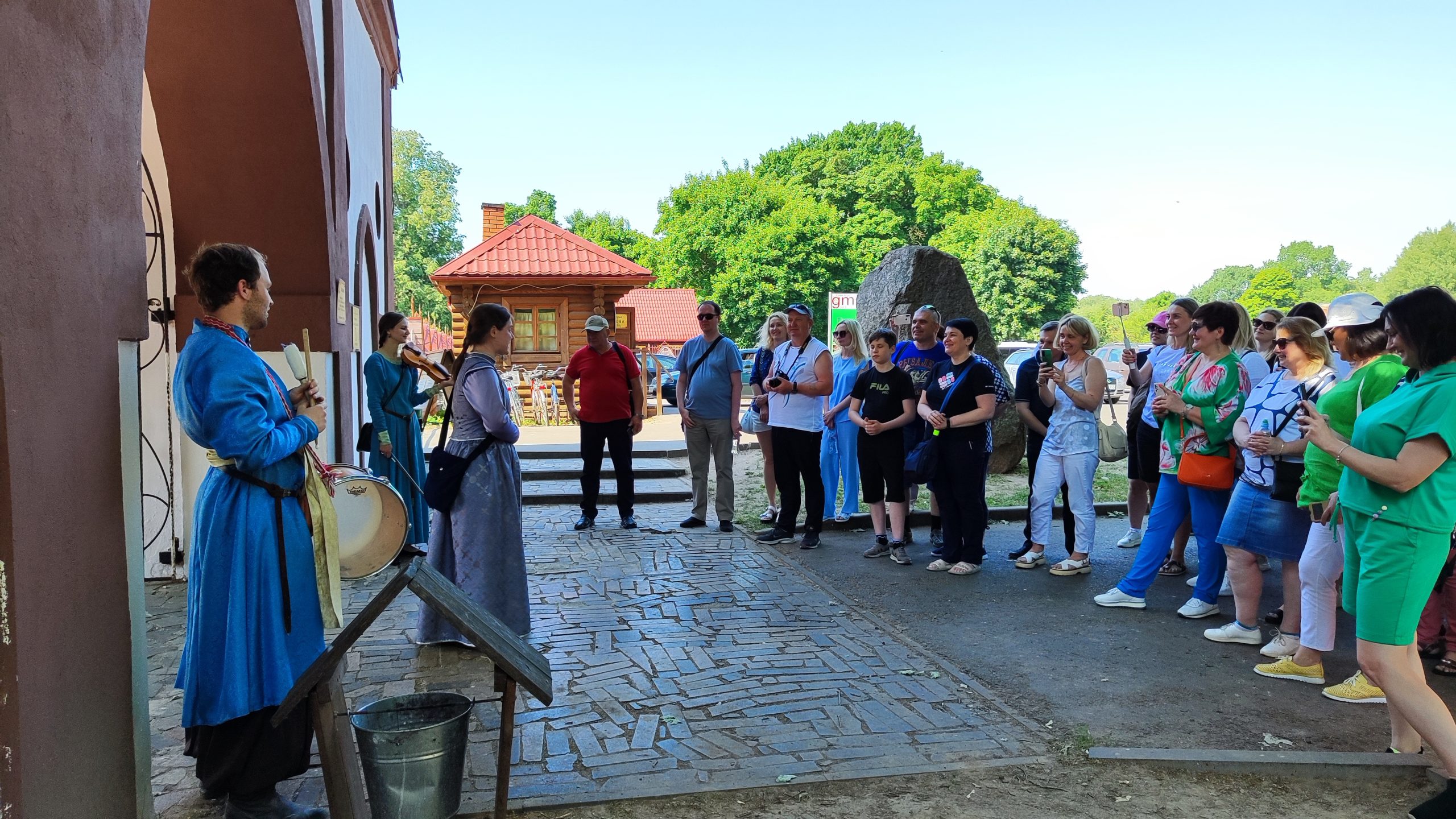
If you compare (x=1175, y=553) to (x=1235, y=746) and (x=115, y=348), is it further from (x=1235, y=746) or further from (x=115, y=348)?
(x=115, y=348)

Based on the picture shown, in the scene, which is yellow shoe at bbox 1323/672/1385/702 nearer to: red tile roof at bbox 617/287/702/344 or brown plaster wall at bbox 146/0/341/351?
brown plaster wall at bbox 146/0/341/351

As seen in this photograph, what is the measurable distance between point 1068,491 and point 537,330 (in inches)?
677

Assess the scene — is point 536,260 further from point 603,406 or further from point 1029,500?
point 1029,500

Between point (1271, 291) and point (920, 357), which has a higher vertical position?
point (1271, 291)

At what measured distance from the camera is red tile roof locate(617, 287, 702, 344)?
4819cm

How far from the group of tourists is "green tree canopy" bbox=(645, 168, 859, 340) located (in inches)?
1323

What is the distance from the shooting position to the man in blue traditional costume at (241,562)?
3203 millimetres

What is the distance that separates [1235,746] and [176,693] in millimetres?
4911

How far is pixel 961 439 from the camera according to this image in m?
7.15

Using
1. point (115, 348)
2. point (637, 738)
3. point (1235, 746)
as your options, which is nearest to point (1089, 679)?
point (1235, 746)

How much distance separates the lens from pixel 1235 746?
409 centimetres

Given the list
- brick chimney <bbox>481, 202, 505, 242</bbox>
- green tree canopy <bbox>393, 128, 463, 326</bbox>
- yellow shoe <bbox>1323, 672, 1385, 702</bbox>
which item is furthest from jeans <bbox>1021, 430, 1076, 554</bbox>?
green tree canopy <bbox>393, 128, 463, 326</bbox>

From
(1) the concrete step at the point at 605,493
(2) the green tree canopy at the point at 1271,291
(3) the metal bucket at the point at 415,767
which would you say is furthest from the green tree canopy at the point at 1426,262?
(3) the metal bucket at the point at 415,767

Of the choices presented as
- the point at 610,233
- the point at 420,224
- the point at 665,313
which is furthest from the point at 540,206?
the point at 665,313
